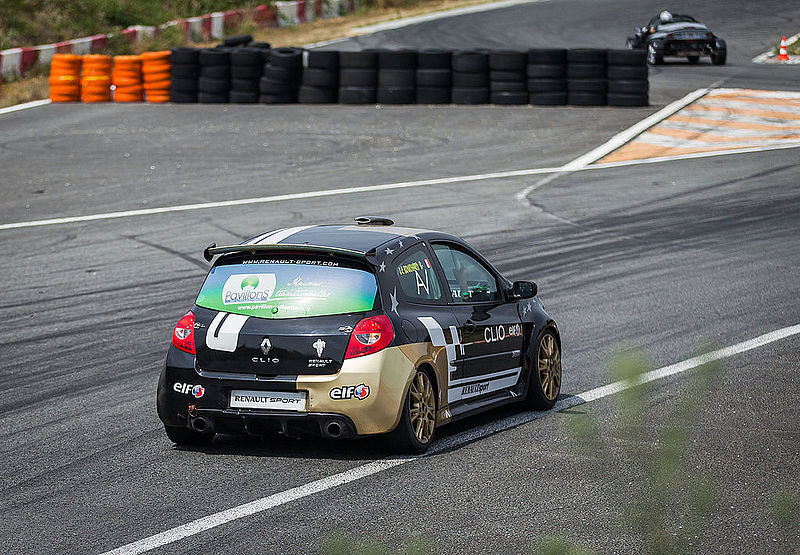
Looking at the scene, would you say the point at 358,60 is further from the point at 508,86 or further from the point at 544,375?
the point at 544,375

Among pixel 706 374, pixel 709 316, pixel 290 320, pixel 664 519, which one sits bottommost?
pixel 709 316

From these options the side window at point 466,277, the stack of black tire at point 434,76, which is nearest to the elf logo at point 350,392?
the side window at point 466,277

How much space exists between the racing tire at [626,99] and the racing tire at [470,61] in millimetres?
2860

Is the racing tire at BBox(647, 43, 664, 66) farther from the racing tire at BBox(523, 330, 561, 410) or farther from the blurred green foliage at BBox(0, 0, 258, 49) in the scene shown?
the racing tire at BBox(523, 330, 561, 410)

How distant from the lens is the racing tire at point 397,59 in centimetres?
2577

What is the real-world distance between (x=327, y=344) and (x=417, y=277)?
3.13 ft

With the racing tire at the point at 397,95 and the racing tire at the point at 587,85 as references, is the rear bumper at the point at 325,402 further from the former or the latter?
the racing tire at the point at 397,95

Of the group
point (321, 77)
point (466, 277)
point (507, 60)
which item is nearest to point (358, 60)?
point (321, 77)

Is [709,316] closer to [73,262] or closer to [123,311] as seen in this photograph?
[123,311]

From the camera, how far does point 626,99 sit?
25984 millimetres

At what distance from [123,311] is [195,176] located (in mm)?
9087

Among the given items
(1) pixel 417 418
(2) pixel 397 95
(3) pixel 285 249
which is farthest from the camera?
(2) pixel 397 95

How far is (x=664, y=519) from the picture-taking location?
178 cm

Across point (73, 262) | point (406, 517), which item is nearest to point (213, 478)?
point (406, 517)
